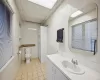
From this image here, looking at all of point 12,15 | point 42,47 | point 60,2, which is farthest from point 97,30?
point 42,47

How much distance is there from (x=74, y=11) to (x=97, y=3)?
54cm

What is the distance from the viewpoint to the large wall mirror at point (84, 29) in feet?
3.49

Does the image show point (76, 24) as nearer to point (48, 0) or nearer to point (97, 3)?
point (97, 3)

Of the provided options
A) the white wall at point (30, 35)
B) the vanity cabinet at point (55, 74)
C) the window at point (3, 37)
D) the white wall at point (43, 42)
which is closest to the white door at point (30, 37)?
the white wall at point (30, 35)

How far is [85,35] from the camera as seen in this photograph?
1.23m

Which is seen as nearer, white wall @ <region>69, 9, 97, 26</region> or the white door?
white wall @ <region>69, 9, 97, 26</region>

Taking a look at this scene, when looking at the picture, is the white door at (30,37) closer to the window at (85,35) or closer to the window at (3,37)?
the window at (3,37)

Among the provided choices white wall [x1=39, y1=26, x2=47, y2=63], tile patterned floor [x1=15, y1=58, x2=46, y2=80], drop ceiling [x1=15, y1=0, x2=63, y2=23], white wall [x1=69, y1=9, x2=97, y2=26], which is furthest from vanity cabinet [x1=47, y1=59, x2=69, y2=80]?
white wall [x1=39, y1=26, x2=47, y2=63]

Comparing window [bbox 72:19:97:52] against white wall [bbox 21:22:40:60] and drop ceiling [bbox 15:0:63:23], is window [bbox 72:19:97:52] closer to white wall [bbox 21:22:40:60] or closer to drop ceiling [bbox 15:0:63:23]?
drop ceiling [bbox 15:0:63:23]

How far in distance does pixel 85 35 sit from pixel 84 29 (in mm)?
126

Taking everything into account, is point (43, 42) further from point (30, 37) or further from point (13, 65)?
point (13, 65)

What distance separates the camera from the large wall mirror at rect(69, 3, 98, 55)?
1062mm

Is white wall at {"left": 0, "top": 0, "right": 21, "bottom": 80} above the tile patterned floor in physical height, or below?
above

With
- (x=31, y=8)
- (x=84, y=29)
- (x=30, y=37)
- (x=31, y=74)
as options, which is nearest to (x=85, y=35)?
(x=84, y=29)
